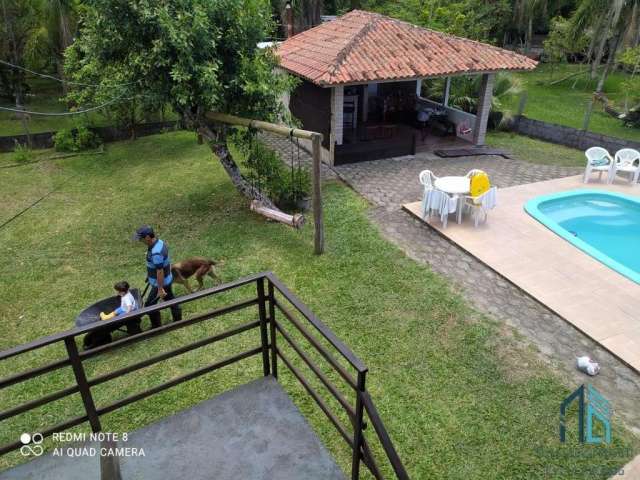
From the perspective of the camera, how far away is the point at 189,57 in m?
8.11

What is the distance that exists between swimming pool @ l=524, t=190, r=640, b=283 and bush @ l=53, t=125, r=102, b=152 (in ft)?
47.9

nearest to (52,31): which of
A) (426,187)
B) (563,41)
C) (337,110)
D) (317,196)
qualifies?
(337,110)

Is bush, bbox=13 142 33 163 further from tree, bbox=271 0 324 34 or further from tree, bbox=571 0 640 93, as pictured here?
tree, bbox=571 0 640 93

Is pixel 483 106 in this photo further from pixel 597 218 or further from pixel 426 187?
pixel 426 187

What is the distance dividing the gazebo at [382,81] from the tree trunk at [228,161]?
3446 mm

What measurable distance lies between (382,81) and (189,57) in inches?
239

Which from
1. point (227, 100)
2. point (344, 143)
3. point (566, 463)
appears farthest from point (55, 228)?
point (566, 463)

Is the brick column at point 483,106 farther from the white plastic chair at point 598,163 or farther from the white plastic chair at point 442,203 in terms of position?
the white plastic chair at point 442,203

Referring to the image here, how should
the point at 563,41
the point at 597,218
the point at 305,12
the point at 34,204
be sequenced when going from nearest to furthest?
the point at 597,218 → the point at 34,204 → the point at 305,12 → the point at 563,41

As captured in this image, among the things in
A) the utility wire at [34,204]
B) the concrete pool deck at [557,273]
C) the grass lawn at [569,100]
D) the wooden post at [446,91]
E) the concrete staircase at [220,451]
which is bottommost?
the utility wire at [34,204]

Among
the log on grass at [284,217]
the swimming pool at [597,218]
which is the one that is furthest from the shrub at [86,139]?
the swimming pool at [597,218]

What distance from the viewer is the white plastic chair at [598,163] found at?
12.0m

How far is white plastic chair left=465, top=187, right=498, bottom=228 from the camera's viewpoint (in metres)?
9.46

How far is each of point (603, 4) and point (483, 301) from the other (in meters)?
20.8
